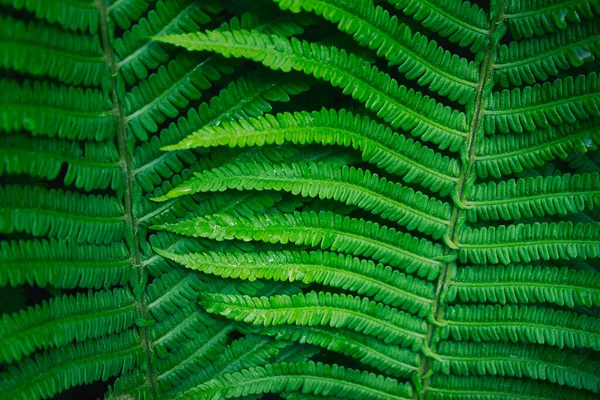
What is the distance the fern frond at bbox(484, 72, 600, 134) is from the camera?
1471 millimetres

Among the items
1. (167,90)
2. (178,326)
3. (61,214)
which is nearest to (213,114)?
(167,90)

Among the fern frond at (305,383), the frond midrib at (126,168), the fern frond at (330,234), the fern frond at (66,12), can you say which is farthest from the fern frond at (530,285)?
the fern frond at (66,12)

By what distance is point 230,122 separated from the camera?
139cm

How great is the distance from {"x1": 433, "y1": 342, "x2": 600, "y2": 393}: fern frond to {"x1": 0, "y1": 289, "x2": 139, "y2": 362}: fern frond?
117 centimetres

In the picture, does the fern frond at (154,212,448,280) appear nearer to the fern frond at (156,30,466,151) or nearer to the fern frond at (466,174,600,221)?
the fern frond at (466,174,600,221)

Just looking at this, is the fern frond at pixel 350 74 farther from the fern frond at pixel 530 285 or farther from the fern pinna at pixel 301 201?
the fern frond at pixel 530 285

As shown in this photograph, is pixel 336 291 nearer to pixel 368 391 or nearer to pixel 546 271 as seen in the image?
pixel 368 391

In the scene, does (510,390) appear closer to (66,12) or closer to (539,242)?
(539,242)

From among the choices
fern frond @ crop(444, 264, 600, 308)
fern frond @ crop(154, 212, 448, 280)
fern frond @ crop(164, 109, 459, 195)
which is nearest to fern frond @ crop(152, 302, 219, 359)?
fern frond @ crop(154, 212, 448, 280)

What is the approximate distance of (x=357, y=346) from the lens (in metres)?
1.67

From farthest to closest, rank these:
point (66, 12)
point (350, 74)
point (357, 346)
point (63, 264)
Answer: point (357, 346) < point (350, 74) < point (63, 264) < point (66, 12)

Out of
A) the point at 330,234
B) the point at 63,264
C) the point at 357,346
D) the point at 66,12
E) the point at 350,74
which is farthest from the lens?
the point at 357,346

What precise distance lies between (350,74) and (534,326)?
3.28 ft

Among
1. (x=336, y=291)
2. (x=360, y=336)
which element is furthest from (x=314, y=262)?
(x=360, y=336)
